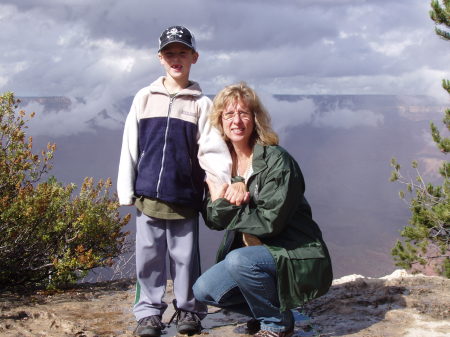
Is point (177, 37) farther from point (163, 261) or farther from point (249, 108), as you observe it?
point (163, 261)

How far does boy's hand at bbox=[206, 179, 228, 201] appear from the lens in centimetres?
341

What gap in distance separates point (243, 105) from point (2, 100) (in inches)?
124

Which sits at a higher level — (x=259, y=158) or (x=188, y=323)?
(x=259, y=158)

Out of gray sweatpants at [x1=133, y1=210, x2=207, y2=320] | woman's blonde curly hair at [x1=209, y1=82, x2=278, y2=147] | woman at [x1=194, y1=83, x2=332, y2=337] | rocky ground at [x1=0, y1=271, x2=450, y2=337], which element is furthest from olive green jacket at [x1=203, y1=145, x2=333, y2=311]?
rocky ground at [x1=0, y1=271, x2=450, y2=337]

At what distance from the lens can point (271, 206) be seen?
10.8 feet

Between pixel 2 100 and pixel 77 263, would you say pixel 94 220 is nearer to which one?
pixel 77 263

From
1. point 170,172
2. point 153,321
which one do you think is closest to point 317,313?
point 153,321

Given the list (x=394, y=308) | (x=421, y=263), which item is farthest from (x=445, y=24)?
(x=394, y=308)

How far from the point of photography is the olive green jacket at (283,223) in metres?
3.29

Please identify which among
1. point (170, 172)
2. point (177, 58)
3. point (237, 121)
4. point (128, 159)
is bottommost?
point (170, 172)

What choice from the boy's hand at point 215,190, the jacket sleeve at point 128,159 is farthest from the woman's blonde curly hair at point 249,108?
the jacket sleeve at point 128,159

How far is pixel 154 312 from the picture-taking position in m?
3.88

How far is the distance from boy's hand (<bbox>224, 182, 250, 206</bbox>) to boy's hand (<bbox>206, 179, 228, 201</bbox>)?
27 millimetres

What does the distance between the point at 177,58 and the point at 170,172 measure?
31.6 inches
